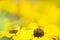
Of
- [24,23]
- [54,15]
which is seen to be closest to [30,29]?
[24,23]

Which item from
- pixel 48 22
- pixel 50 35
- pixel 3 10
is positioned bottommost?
pixel 50 35

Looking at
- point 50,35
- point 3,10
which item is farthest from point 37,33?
point 3,10

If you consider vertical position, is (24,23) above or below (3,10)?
below

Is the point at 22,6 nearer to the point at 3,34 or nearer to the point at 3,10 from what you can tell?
the point at 3,10

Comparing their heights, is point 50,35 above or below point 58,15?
below

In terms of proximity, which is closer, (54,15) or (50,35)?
(50,35)

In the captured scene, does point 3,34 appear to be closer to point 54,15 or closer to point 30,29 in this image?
point 30,29

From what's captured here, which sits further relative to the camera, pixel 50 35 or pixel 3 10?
pixel 3 10
